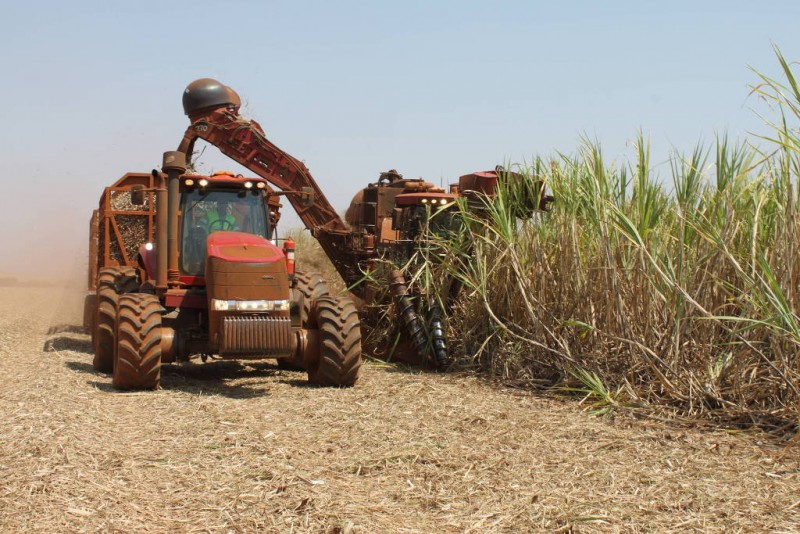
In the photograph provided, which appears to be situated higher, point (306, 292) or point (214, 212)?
point (214, 212)

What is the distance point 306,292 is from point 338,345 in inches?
51.2

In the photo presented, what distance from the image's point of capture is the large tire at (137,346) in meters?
6.69

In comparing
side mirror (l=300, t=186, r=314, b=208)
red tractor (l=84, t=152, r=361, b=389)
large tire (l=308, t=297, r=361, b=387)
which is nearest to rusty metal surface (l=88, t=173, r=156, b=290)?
red tractor (l=84, t=152, r=361, b=389)

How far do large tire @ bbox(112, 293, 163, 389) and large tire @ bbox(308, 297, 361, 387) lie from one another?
50.7 inches

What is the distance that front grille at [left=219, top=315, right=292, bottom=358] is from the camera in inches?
264

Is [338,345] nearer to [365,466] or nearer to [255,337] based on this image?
[255,337]

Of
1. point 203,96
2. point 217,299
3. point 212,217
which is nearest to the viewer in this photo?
point 217,299

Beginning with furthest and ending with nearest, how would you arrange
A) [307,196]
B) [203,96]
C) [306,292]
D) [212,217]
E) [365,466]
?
[203,96] → [306,292] → [307,196] → [212,217] → [365,466]

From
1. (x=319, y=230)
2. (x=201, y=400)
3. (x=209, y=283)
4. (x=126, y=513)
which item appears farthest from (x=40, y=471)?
(x=319, y=230)

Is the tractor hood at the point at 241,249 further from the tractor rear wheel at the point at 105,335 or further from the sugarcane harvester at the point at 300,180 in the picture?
the sugarcane harvester at the point at 300,180

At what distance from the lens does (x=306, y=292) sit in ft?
26.8

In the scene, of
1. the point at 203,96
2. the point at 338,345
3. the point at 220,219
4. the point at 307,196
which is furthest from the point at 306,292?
the point at 203,96

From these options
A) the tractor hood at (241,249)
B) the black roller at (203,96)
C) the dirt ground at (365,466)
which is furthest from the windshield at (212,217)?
the black roller at (203,96)

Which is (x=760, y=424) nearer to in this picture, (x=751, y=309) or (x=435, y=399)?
(x=751, y=309)
